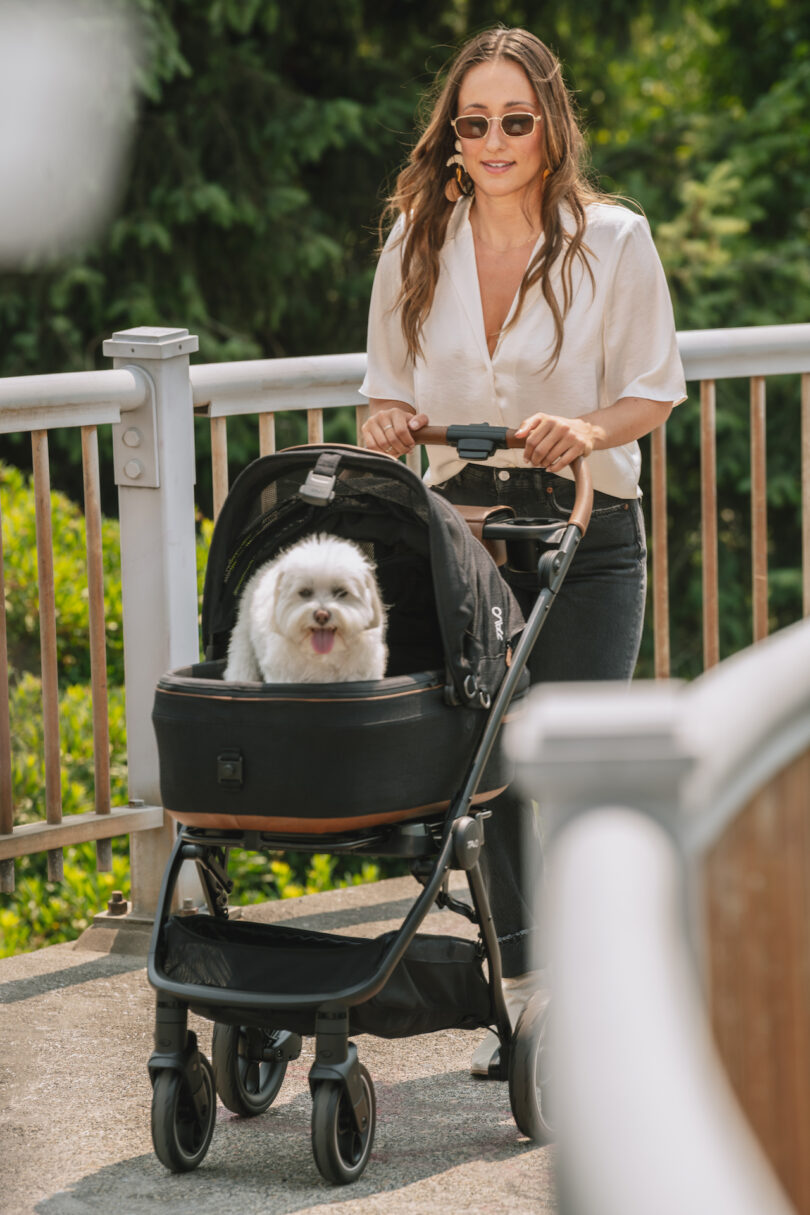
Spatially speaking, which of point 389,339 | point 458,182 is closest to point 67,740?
point 389,339

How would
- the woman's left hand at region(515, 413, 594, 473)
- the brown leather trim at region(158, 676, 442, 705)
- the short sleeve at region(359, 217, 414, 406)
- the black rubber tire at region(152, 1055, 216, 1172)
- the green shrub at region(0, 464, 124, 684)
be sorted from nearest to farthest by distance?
the brown leather trim at region(158, 676, 442, 705)
the black rubber tire at region(152, 1055, 216, 1172)
the woman's left hand at region(515, 413, 594, 473)
the short sleeve at region(359, 217, 414, 406)
the green shrub at region(0, 464, 124, 684)

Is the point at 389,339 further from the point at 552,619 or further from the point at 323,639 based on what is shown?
the point at 323,639

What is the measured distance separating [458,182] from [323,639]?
3.94ft

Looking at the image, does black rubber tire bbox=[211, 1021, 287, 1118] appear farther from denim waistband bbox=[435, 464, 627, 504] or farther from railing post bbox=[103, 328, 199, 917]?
denim waistband bbox=[435, 464, 627, 504]

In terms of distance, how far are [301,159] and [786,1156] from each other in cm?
816

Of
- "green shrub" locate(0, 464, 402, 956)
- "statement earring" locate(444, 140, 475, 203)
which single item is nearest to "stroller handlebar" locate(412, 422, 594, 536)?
"statement earring" locate(444, 140, 475, 203)

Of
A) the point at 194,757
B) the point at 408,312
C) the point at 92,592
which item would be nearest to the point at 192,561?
the point at 92,592

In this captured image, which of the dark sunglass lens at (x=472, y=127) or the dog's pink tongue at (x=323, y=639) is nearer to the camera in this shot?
the dog's pink tongue at (x=323, y=639)

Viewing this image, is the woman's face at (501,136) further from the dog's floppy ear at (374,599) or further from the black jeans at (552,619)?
the dog's floppy ear at (374,599)

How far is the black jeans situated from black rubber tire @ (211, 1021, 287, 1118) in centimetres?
55

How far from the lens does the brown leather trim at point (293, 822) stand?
2.56 metres

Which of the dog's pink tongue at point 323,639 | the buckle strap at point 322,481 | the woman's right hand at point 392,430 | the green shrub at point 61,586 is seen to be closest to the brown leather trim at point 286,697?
the dog's pink tongue at point 323,639

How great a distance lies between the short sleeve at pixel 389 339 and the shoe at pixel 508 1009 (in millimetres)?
1272

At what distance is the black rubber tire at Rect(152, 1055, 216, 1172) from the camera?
266 cm
